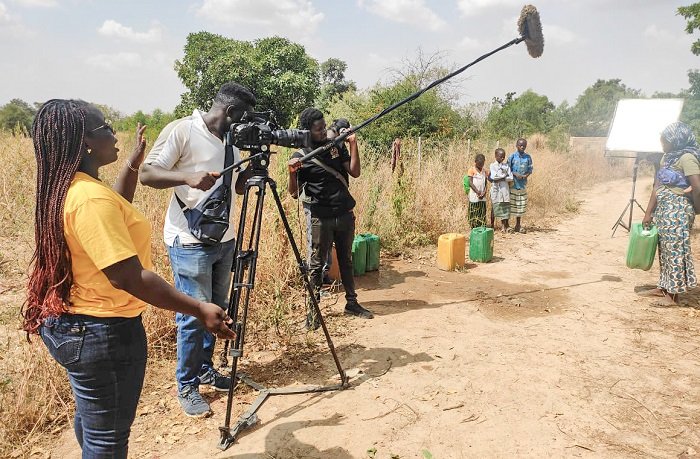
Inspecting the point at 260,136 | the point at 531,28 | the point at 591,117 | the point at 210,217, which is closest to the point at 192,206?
the point at 210,217

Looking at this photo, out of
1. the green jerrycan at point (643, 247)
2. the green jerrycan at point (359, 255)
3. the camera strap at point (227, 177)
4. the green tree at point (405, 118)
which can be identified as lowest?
the green jerrycan at point (359, 255)

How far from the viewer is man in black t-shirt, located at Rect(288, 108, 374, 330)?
4020 millimetres

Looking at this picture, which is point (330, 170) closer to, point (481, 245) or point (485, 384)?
point (485, 384)

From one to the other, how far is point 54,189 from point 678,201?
5.12m

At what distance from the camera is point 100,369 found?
1609mm

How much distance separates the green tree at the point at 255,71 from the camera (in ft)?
57.6

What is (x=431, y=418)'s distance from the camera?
2.87m

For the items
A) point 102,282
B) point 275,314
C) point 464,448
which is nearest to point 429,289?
point 275,314

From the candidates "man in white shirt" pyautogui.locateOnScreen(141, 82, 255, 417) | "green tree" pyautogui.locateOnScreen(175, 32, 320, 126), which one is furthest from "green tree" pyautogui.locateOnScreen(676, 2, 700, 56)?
"man in white shirt" pyautogui.locateOnScreen(141, 82, 255, 417)

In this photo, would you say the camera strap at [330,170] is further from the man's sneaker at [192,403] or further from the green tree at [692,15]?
the green tree at [692,15]

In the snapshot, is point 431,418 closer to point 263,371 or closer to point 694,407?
point 263,371

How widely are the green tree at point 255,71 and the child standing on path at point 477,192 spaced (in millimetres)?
11272

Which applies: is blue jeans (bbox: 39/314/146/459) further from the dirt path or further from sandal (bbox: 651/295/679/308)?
sandal (bbox: 651/295/679/308)

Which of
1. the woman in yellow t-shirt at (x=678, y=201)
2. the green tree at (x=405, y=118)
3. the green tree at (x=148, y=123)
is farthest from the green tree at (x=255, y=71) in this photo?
the woman in yellow t-shirt at (x=678, y=201)
